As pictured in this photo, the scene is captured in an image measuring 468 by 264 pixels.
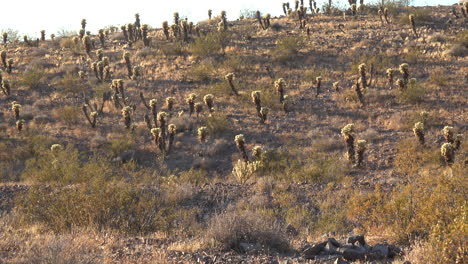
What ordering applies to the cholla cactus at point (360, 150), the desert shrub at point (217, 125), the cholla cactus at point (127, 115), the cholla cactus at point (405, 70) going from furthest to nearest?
1. the cholla cactus at point (405, 70)
2. the cholla cactus at point (127, 115)
3. the desert shrub at point (217, 125)
4. the cholla cactus at point (360, 150)

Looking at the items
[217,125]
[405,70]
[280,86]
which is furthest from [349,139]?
[405,70]

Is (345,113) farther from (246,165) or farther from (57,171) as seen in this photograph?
(57,171)

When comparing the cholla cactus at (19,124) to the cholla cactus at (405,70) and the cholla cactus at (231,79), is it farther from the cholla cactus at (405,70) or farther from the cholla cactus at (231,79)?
the cholla cactus at (405,70)

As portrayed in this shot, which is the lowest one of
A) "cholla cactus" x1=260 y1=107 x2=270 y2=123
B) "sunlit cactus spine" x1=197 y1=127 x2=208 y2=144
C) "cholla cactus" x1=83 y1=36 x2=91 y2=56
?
"sunlit cactus spine" x1=197 y1=127 x2=208 y2=144

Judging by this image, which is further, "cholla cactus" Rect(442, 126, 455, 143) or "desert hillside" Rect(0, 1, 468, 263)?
"cholla cactus" Rect(442, 126, 455, 143)

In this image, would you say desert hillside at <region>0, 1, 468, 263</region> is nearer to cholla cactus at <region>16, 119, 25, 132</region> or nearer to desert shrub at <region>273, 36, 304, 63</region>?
desert shrub at <region>273, 36, 304, 63</region>

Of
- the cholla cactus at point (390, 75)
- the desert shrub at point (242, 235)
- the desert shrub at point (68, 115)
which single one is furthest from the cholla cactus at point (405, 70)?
the desert shrub at point (68, 115)

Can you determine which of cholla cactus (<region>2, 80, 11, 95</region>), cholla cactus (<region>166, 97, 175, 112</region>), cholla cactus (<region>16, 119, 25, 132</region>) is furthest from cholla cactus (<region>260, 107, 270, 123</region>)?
cholla cactus (<region>2, 80, 11, 95</region>)

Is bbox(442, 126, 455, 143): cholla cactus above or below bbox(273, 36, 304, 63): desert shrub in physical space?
below

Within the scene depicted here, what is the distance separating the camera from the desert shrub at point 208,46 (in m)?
31.6

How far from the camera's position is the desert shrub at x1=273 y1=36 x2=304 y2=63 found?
30531 millimetres

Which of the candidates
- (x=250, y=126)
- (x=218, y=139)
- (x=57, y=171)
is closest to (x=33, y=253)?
(x=57, y=171)

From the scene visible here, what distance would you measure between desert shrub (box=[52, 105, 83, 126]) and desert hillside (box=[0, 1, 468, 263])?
13 cm

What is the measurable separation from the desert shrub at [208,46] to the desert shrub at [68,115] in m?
11.1
